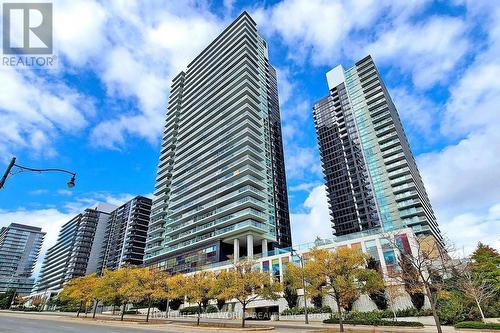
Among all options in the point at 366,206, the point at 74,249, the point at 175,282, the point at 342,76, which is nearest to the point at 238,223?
the point at 175,282

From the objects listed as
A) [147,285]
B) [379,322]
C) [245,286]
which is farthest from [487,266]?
[147,285]

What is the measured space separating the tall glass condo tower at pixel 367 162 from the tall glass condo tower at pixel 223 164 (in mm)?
35219

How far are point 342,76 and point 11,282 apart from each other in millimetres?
243012

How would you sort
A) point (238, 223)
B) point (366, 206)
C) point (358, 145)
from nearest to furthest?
point (238, 223) < point (366, 206) < point (358, 145)

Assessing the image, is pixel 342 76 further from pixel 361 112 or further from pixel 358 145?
pixel 358 145

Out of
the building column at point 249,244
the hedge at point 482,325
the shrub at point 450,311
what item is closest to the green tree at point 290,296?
the building column at point 249,244

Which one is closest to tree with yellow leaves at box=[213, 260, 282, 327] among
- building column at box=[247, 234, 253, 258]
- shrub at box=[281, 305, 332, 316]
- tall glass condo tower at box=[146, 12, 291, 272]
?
shrub at box=[281, 305, 332, 316]

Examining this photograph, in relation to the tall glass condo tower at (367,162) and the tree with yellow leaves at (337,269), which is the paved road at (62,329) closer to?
the tree with yellow leaves at (337,269)

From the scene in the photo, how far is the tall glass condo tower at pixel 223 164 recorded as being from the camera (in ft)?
242

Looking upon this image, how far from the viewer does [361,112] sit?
11819 centimetres

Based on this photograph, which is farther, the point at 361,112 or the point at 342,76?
the point at 342,76

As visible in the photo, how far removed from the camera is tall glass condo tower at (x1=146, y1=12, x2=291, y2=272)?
73750 mm

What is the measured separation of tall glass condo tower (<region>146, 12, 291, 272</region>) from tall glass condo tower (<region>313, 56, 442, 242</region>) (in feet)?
116

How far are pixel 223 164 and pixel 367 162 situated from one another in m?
56.9
